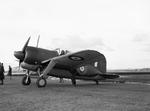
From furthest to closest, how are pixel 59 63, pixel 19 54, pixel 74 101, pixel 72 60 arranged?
pixel 72 60, pixel 19 54, pixel 59 63, pixel 74 101

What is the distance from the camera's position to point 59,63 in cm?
1470

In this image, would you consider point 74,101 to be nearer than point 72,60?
Yes

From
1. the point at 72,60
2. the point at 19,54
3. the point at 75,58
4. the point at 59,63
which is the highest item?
the point at 19,54

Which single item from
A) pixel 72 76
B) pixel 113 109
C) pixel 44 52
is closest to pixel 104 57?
pixel 72 76

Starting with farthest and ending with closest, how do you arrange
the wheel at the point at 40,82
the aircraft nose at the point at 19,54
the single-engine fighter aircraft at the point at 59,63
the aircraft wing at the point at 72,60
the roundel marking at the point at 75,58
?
the roundel marking at the point at 75,58
the aircraft nose at the point at 19,54
the single-engine fighter aircraft at the point at 59,63
the aircraft wing at the point at 72,60
the wheel at the point at 40,82

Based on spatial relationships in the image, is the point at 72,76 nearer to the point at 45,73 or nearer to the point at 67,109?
the point at 45,73

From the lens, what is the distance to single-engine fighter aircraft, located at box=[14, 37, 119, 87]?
48.2ft

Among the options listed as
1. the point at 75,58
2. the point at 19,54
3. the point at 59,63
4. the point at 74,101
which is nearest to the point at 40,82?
the point at 59,63

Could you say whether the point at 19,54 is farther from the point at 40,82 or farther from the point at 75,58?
the point at 75,58

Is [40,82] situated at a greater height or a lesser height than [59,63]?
lesser

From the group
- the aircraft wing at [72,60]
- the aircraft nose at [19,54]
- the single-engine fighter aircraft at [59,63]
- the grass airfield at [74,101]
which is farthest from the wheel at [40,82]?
the grass airfield at [74,101]

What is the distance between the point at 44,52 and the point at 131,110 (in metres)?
10.5

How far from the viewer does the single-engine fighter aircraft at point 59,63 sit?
14.7 m

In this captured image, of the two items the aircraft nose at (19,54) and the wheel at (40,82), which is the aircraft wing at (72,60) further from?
the aircraft nose at (19,54)
